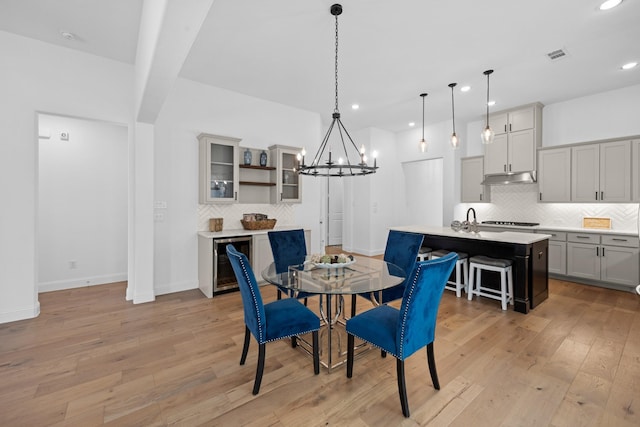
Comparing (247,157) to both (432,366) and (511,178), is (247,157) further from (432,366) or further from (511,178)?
(511,178)

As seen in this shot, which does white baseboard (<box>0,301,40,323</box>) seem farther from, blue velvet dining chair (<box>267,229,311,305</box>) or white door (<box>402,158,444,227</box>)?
white door (<box>402,158,444,227</box>)

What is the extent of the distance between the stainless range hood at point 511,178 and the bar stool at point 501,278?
234cm

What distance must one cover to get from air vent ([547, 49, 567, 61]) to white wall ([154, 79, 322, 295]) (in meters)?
4.09

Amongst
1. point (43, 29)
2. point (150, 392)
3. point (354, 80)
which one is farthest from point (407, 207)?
point (43, 29)

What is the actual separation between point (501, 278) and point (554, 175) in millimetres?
2743

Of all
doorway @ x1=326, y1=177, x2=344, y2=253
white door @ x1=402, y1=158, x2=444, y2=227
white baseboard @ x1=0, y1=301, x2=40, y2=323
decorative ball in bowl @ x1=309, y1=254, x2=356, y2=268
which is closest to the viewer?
decorative ball in bowl @ x1=309, y1=254, x2=356, y2=268

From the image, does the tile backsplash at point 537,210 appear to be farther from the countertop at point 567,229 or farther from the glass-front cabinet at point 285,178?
the glass-front cabinet at point 285,178

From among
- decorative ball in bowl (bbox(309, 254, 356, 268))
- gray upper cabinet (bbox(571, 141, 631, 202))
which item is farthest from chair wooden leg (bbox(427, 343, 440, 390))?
gray upper cabinet (bbox(571, 141, 631, 202))

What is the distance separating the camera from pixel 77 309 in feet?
11.2

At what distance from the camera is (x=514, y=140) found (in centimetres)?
524

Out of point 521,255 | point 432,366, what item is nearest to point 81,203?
point 432,366

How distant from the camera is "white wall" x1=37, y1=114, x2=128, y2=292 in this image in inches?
159

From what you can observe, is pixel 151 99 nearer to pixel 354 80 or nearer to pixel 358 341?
pixel 354 80

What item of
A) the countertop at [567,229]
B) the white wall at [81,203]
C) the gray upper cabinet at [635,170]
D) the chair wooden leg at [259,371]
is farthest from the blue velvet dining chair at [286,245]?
the gray upper cabinet at [635,170]
